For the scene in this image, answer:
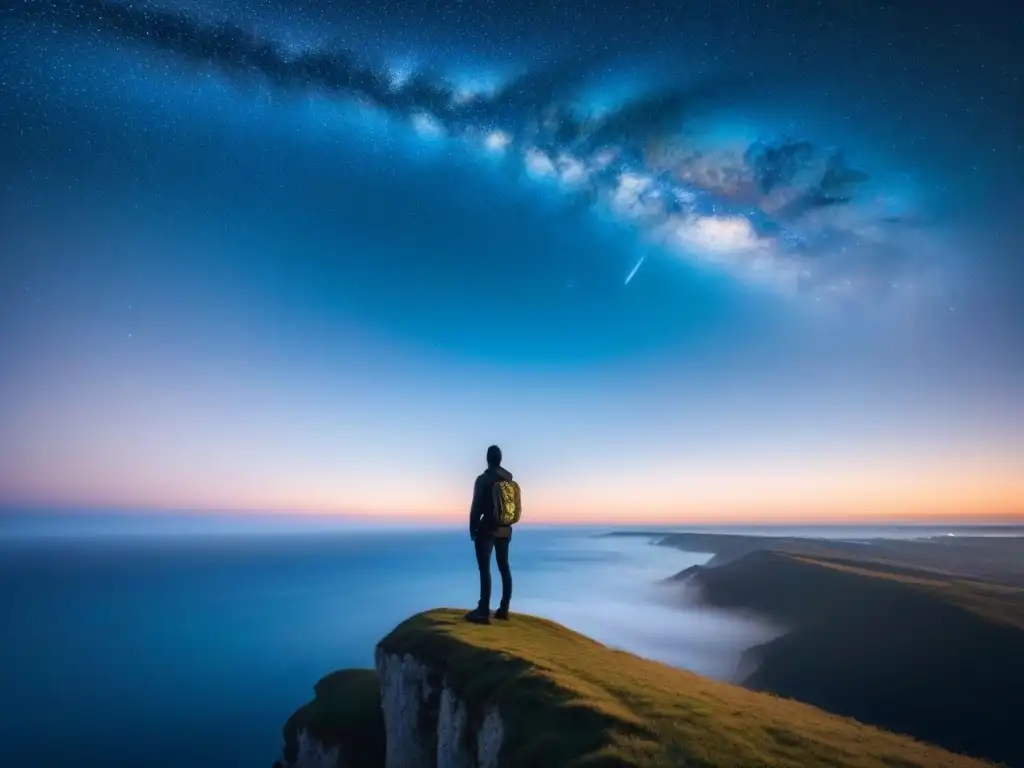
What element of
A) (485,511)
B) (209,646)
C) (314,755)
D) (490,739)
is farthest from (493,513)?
(209,646)

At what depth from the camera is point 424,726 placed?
17.9 meters

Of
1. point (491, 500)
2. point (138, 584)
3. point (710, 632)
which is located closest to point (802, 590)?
point (710, 632)

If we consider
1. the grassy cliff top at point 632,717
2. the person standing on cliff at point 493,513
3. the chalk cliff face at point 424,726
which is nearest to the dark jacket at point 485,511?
the person standing on cliff at point 493,513

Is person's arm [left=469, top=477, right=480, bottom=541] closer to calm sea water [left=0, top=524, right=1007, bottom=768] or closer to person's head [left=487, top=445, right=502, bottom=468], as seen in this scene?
person's head [left=487, top=445, right=502, bottom=468]

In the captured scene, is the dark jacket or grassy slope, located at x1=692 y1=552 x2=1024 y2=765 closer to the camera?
the dark jacket

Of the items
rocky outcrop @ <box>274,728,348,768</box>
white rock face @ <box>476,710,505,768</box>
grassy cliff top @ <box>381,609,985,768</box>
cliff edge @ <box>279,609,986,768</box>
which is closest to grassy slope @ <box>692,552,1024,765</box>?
grassy cliff top @ <box>381,609,985,768</box>

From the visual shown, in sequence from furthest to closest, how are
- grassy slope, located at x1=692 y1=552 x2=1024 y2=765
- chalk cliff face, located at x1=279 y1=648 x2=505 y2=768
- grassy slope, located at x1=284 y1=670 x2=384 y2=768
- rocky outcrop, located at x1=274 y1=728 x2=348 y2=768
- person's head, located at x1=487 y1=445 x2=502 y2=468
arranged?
grassy slope, located at x1=692 y1=552 x2=1024 y2=765
rocky outcrop, located at x1=274 y1=728 x2=348 y2=768
grassy slope, located at x1=284 y1=670 x2=384 y2=768
person's head, located at x1=487 y1=445 x2=502 y2=468
chalk cliff face, located at x1=279 y1=648 x2=505 y2=768

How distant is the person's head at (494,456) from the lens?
17.3 metres

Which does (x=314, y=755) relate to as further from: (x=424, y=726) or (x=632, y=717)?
(x=632, y=717)

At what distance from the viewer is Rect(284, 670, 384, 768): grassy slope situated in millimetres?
23109

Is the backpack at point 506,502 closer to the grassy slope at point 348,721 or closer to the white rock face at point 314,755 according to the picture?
the grassy slope at point 348,721

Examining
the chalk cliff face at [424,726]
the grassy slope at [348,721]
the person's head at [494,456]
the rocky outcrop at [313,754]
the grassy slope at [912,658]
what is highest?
the person's head at [494,456]

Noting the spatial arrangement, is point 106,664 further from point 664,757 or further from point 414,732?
point 664,757

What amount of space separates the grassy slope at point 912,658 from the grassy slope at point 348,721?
33.6m
